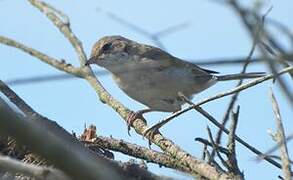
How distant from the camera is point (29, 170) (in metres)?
1.19

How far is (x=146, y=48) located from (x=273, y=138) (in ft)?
15.0

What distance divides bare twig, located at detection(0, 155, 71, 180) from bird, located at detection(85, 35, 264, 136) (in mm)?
4690

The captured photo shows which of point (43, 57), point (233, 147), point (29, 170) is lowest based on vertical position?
point (29, 170)

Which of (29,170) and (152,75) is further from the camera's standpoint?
(152,75)

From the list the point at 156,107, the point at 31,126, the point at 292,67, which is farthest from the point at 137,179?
the point at 156,107

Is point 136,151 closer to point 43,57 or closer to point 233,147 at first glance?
point 233,147

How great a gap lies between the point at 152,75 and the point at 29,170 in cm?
515

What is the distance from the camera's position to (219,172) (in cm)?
259

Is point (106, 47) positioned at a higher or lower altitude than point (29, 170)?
higher

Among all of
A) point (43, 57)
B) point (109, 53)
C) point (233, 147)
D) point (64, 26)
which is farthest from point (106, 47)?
point (233, 147)

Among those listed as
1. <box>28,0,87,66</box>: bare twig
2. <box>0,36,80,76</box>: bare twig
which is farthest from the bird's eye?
<box>0,36,80,76</box>: bare twig

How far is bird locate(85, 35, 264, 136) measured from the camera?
6270 millimetres

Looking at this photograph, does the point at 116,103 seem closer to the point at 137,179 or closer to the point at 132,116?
the point at 132,116

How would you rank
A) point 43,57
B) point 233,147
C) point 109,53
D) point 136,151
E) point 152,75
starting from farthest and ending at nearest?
point 109,53 → point 152,75 → point 43,57 → point 136,151 → point 233,147
